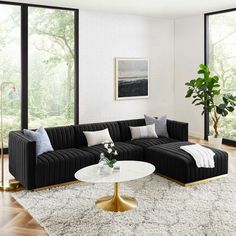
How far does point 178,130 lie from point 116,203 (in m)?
2.46

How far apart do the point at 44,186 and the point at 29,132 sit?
2.61ft

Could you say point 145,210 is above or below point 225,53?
below

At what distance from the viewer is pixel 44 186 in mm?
4691

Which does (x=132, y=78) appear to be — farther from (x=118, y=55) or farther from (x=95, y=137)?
(x=95, y=137)

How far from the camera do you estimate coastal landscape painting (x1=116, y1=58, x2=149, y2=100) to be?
7806 mm

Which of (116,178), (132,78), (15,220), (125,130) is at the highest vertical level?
(132,78)

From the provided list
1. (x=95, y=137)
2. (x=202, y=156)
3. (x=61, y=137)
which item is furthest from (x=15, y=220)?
(x=202, y=156)

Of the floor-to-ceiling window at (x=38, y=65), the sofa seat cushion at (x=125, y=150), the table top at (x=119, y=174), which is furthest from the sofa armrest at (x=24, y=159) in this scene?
the floor-to-ceiling window at (x=38, y=65)

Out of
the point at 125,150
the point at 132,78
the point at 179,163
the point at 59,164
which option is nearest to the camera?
the point at 59,164

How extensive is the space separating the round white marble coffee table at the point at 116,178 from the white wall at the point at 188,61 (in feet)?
13.5

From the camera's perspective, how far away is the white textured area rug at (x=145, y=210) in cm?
355

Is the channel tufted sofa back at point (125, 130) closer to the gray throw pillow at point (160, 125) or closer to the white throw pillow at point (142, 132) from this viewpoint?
the white throw pillow at point (142, 132)

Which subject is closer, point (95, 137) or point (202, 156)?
point (202, 156)

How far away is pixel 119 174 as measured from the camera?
410cm
